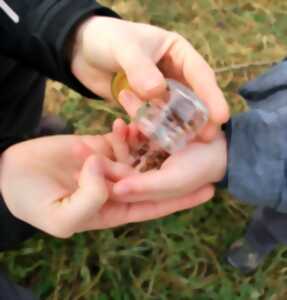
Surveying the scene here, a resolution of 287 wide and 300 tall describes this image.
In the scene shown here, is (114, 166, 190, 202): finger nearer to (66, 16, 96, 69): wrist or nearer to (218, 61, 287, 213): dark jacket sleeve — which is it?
(218, 61, 287, 213): dark jacket sleeve

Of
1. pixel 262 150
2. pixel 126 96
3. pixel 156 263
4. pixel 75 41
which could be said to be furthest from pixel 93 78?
pixel 156 263

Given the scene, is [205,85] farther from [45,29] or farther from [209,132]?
[45,29]

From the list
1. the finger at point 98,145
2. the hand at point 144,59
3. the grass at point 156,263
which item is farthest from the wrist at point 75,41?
the grass at point 156,263

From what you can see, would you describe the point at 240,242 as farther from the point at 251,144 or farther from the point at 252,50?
the point at 252,50

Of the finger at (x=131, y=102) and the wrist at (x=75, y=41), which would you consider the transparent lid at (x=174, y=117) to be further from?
the wrist at (x=75, y=41)

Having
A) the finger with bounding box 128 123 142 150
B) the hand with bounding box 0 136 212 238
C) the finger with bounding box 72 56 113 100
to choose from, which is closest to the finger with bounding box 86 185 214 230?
the hand with bounding box 0 136 212 238
